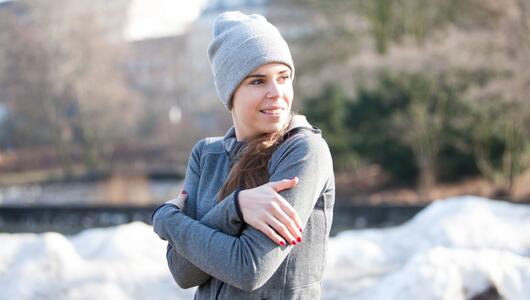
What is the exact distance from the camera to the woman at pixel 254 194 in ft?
5.62

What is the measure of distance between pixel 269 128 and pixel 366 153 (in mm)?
19384

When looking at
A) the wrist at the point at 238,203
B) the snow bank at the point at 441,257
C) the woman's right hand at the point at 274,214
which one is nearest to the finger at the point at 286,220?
the woman's right hand at the point at 274,214

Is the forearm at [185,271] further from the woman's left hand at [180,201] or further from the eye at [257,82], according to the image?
the eye at [257,82]

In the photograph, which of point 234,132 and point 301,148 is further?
point 234,132

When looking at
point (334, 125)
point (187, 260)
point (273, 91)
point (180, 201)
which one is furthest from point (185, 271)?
point (334, 125)

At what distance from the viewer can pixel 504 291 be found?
4.91 m

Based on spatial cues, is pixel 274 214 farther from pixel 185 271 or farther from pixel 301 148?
pixel 185 271

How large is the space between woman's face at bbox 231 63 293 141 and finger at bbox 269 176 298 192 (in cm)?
23

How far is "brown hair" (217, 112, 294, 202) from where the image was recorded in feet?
6.13

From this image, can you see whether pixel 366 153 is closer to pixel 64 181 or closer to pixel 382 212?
pixel 382 212

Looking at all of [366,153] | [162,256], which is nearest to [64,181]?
[366,153]

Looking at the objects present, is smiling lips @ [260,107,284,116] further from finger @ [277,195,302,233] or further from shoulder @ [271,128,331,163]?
finger @ [277,195,302,233]

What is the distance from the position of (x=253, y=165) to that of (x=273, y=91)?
8.3 inches

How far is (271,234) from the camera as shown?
5.56 ft
